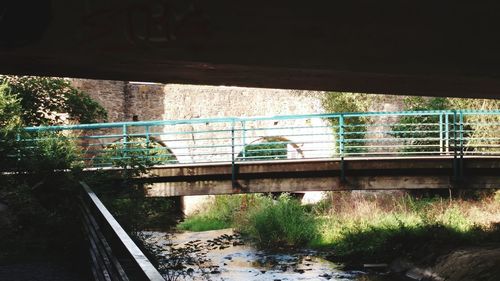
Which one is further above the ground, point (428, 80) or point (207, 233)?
point (428, 80)

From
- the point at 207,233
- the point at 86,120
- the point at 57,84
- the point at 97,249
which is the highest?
the point at 57,84

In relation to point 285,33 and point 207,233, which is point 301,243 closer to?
point 207,233

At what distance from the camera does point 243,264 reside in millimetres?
10844

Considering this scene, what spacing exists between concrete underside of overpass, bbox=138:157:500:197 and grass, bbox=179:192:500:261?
3.01ft

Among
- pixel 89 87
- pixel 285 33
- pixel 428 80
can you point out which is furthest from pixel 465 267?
pixel 89 87

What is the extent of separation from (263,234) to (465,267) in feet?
17.6

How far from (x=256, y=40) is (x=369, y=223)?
917cm

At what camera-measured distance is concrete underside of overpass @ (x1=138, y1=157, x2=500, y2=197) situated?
11.2 m

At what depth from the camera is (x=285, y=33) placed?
14.5 feet

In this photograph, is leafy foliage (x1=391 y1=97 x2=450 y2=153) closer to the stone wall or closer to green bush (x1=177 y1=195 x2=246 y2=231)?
the stone wall

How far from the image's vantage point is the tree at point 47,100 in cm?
1606

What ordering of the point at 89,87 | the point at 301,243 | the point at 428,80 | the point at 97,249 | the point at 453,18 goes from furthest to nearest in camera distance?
the point at 89,87
the point at 301,243
the point at 428,80
the point at 453,18
the point at 97,249

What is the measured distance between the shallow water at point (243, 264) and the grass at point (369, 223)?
2.24 ft

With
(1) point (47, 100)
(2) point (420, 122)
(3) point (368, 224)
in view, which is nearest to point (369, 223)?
(3) point (368, 224)
